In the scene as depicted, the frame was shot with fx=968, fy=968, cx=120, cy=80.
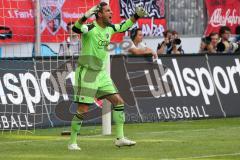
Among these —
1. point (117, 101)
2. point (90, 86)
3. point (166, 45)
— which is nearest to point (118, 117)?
point (117, 101)

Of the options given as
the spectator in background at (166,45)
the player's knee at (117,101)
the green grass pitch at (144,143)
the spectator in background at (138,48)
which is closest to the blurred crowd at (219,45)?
the spectator in background at (166,45)

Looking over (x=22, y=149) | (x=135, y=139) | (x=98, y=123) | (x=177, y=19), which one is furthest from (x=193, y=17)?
(x=22, y=149)

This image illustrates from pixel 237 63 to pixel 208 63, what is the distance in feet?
2.95

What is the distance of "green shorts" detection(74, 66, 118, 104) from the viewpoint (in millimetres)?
15734

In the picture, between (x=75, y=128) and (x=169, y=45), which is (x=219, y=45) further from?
(x=75, y=128)

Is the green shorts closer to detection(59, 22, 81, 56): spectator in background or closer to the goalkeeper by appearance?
the goalkeeper

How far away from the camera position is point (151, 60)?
2178 cm

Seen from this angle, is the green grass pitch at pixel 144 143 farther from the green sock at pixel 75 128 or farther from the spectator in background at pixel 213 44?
the spectator in background at pixel 213 44

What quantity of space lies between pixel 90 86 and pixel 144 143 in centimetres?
147

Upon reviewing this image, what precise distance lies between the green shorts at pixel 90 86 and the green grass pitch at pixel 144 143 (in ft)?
2.70

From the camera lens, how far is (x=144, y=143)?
16406 mm

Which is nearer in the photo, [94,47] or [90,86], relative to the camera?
[90,86]

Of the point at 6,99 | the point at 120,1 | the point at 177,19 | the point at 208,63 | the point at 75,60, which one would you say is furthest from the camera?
the point at 177,19

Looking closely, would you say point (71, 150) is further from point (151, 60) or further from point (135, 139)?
point (151, 60)
